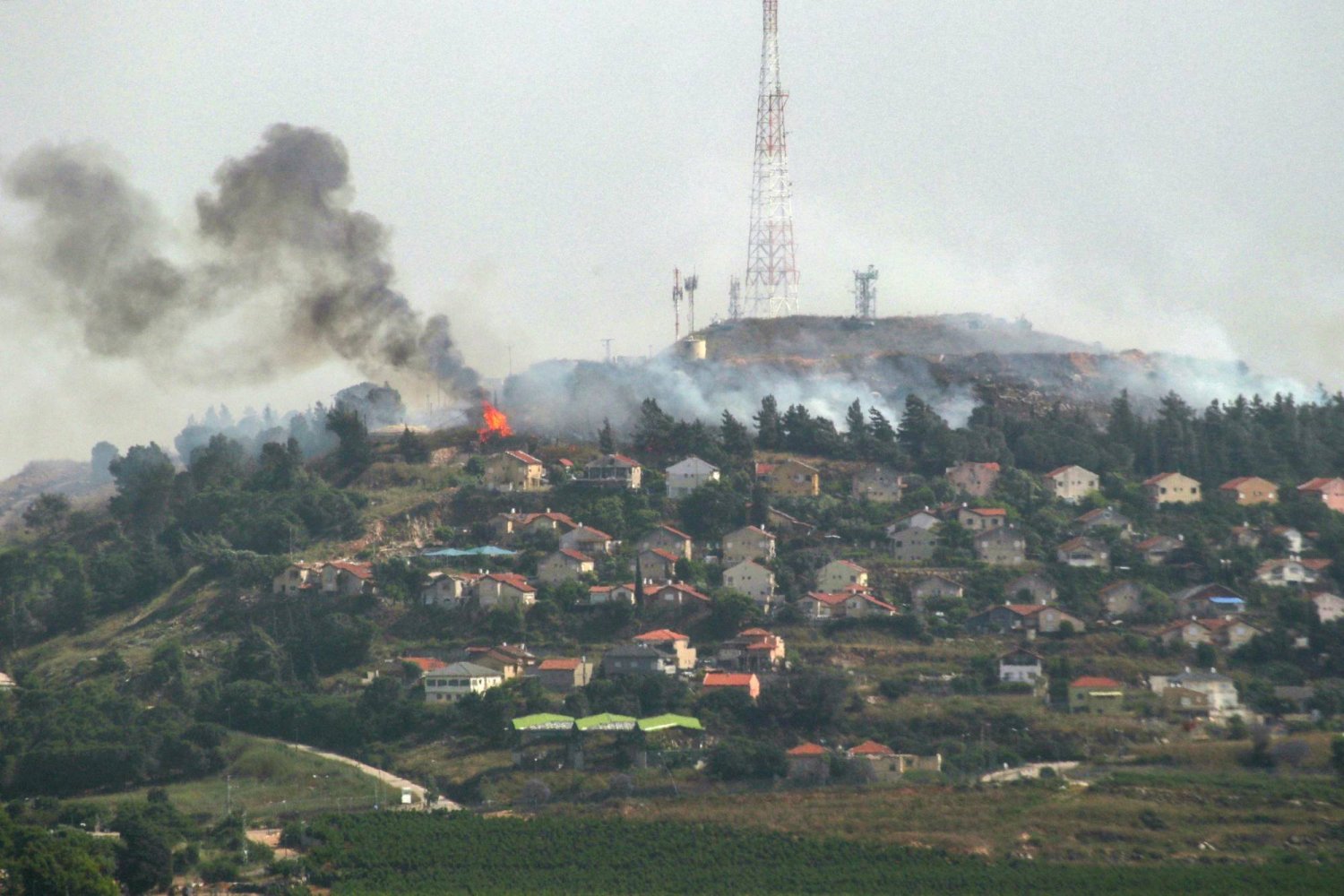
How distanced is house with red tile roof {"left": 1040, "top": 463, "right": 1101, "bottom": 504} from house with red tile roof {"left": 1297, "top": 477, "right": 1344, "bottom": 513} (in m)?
9.10

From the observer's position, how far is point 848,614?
84.9m

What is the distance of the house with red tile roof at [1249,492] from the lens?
98.6 m

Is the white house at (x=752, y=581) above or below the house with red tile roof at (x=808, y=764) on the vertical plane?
above

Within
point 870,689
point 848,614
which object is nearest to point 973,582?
point 848,614

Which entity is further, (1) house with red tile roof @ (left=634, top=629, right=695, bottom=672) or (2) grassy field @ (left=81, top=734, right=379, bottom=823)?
(1) house with red tile roof @ (left=634, top=629, right=695, bottom=672)

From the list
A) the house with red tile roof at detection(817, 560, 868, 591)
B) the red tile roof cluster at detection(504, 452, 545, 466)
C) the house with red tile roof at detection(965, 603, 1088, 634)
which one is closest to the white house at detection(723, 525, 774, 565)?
the house with red tile roof at detection(817, 560, 868, 591)

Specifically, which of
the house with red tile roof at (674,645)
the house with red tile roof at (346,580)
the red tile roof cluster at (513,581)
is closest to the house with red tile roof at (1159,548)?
the house with red tile roof at (674,645)

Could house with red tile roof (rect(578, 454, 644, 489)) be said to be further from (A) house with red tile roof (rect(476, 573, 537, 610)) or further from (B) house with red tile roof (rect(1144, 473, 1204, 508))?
(B) house with red tile roof (rect(1144, 473, 1204, 508))

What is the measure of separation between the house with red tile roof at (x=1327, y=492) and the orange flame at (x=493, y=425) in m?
37.4

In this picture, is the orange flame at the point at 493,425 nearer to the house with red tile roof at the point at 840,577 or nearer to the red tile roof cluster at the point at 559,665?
the house with red tile roof at the point at 840,577

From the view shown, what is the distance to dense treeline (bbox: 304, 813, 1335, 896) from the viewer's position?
64.5 m

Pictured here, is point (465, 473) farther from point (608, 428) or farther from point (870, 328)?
point (870, 328)

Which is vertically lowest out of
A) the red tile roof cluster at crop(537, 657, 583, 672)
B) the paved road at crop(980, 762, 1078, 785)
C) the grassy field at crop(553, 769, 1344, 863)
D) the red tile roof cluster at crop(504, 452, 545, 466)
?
the grassy field at crop(553, 769, 1344, 863)

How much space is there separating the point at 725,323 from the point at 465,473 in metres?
27.1
